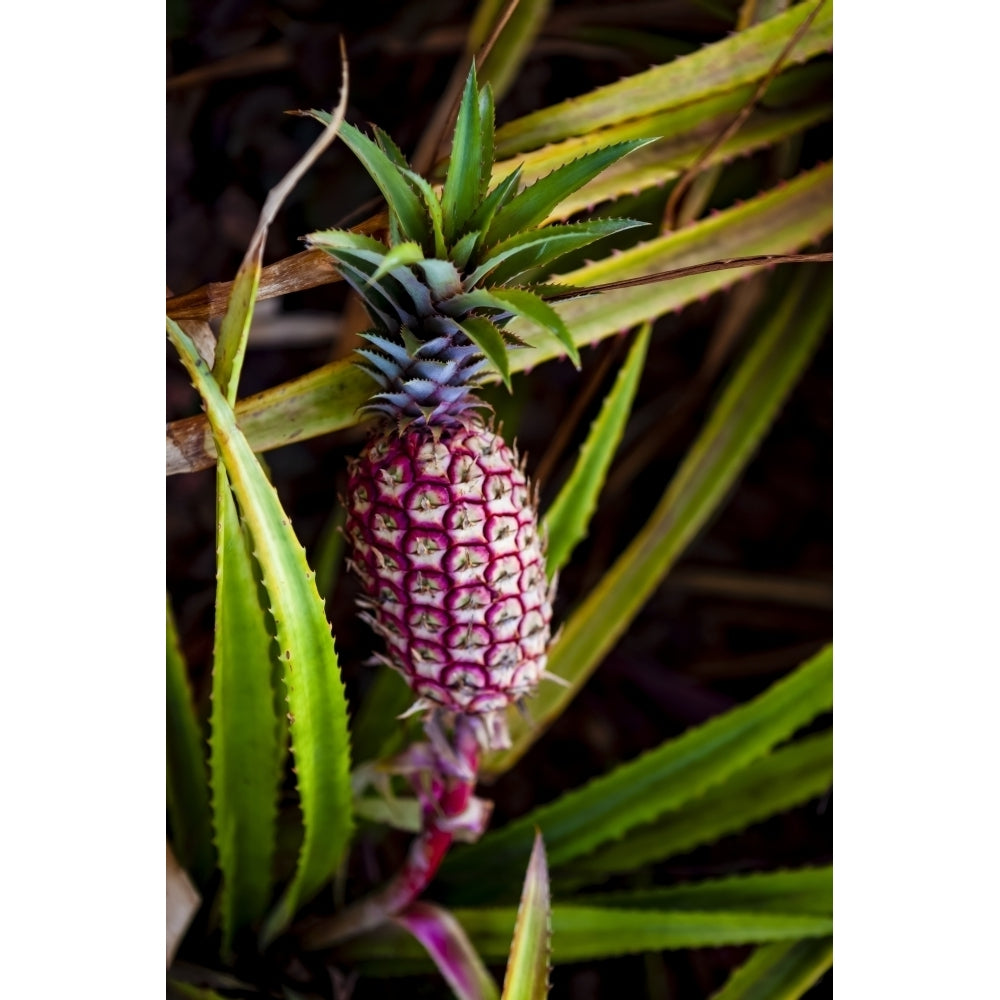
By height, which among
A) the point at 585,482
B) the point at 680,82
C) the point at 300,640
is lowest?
the point at 300,640

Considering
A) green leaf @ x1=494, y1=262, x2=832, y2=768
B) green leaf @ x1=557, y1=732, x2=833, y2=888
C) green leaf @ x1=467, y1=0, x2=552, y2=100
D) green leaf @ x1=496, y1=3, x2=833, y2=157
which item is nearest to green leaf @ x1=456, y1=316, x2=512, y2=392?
green leaf @ x1=496, y1=3, x2=833, y2=157

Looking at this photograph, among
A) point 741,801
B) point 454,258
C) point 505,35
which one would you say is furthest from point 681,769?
point 505,35

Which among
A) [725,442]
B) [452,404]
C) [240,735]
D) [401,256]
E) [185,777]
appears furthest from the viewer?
[725,442]

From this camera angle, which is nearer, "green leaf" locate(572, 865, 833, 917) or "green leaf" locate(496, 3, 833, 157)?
"green leaf" locate(496, 3, 833, 157)

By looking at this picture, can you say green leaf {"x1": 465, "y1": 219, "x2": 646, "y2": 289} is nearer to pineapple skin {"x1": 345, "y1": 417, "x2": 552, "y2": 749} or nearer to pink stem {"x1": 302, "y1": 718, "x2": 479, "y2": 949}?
pineapple skin {"x1": 345, "y1": 417, "x2": 552, "y2": 749}

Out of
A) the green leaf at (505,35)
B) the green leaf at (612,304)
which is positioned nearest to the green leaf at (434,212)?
the green leaf at (612,304)

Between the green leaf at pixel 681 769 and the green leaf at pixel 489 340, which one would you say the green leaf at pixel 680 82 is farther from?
the green leaf at pixel 681 769

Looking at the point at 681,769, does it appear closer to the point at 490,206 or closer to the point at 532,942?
the point at 532,942
